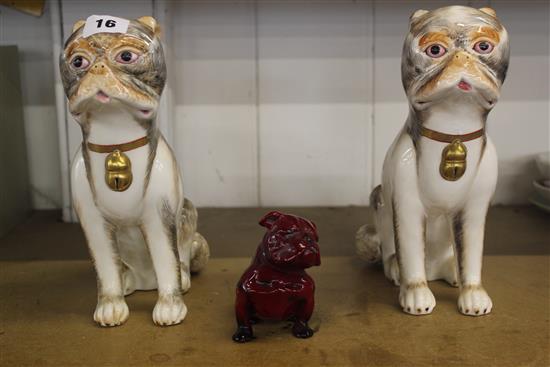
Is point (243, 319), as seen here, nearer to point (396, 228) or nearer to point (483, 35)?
point (396, 228)

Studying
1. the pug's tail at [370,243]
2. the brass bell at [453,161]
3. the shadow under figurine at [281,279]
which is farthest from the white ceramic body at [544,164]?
the shadow under figurine at [281,279]

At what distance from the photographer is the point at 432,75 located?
99 cm

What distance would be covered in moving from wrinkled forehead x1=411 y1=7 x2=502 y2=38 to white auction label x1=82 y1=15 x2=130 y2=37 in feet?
1.50

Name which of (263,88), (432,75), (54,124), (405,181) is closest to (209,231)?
(263,88)

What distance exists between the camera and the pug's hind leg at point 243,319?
1.00 meters

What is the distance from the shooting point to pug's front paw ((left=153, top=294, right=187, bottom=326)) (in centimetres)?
107

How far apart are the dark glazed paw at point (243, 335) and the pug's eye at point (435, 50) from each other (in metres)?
0.51

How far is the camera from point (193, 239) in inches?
50.1

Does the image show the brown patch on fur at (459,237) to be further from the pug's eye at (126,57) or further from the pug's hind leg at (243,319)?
the pug's eye at (126,57)

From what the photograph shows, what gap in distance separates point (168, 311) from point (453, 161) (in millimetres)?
532

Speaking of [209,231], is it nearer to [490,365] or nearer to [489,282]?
[489,282]

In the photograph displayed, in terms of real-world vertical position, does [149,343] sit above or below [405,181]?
below

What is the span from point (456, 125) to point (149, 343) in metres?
0.60

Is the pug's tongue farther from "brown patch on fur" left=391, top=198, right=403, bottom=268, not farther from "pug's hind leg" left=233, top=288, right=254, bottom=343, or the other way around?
"pug's hind leg" left=233, top=288, right=254, bottom=343
